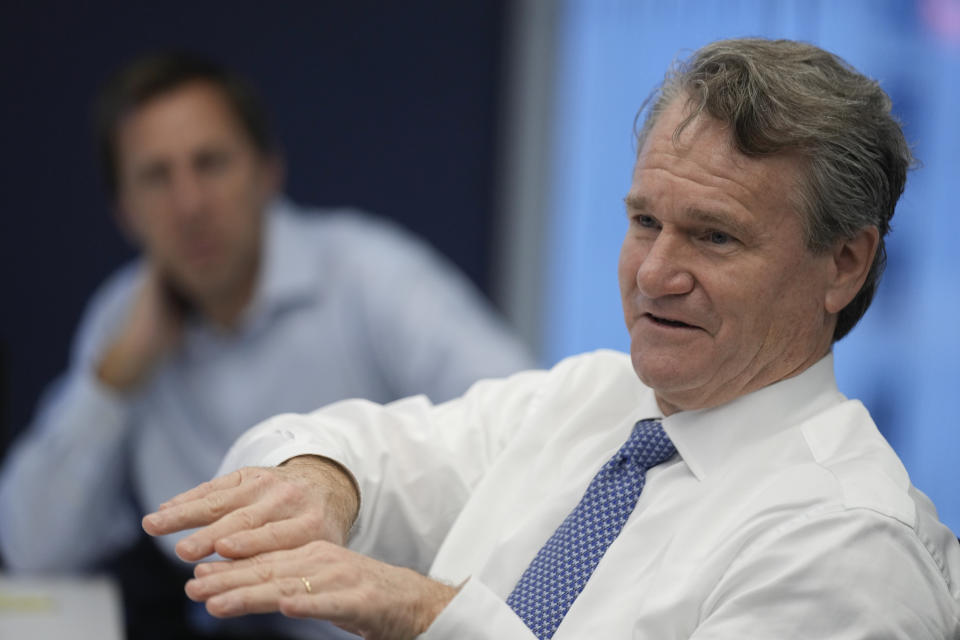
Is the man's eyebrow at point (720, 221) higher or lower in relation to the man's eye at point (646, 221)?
higher

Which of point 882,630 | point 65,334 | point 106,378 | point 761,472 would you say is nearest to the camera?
point 882,630

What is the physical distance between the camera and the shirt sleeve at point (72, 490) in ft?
7.63

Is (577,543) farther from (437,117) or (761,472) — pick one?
(437,117)

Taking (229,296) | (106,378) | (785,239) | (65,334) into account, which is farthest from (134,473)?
(785,239)

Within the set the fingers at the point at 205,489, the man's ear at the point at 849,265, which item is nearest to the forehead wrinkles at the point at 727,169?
the man's ear at the point at 849,265

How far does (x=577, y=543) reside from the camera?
129 centimetres

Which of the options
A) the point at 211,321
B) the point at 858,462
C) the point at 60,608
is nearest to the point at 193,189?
the point at 211,321

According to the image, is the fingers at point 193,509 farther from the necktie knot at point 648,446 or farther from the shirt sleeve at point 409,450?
the necktie knot at point 648,446

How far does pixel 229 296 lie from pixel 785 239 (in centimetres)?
166

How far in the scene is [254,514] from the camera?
1.15 metres

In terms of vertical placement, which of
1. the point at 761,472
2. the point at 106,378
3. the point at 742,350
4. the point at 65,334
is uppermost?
the point at 742,350

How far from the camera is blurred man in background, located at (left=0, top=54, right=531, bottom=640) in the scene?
8.11 ft

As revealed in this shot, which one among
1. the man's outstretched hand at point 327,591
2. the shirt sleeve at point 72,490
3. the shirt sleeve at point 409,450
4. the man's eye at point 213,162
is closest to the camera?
the man's outstretched hand at point 327,591

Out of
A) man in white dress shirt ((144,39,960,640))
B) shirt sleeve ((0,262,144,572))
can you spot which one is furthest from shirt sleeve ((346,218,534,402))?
man in white dress shirt ((144,39,960,640))
